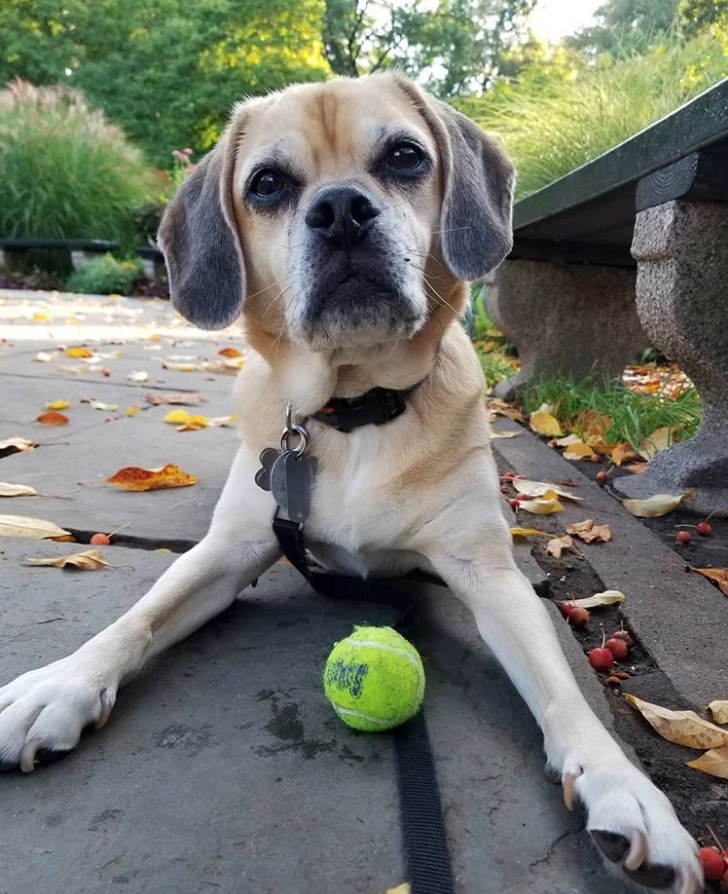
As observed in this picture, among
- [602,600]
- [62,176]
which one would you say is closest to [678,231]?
[602,600]

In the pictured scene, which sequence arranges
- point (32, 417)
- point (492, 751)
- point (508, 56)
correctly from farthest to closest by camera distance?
point (508, 56) < point (32, 417) < point (492, 751)

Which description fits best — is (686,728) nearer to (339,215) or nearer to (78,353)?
(339,215)

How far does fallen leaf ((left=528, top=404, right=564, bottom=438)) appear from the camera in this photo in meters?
4.10

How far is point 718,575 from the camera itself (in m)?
2.17

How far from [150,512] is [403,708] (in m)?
1.49

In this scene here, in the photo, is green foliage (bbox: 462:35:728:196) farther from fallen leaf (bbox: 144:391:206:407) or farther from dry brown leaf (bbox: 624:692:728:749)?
dry brown leaf (bbox: 624:692:728:749)

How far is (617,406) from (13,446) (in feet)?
10.1

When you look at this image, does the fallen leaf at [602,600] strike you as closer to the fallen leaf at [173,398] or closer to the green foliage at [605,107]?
the fallen leaf at [173,398]

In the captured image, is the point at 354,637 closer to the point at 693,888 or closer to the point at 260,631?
the point at 260,631

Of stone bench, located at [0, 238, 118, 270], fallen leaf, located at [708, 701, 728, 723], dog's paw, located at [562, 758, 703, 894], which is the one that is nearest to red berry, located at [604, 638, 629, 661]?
fallen leaf, located at [708, 701, 728, 723]

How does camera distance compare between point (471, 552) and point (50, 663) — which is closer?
point (50, 663)

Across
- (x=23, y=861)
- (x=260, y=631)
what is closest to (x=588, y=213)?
(x=260, y=631)

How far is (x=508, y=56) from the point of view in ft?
103

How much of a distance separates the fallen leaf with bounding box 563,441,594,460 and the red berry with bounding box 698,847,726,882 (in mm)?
2603
